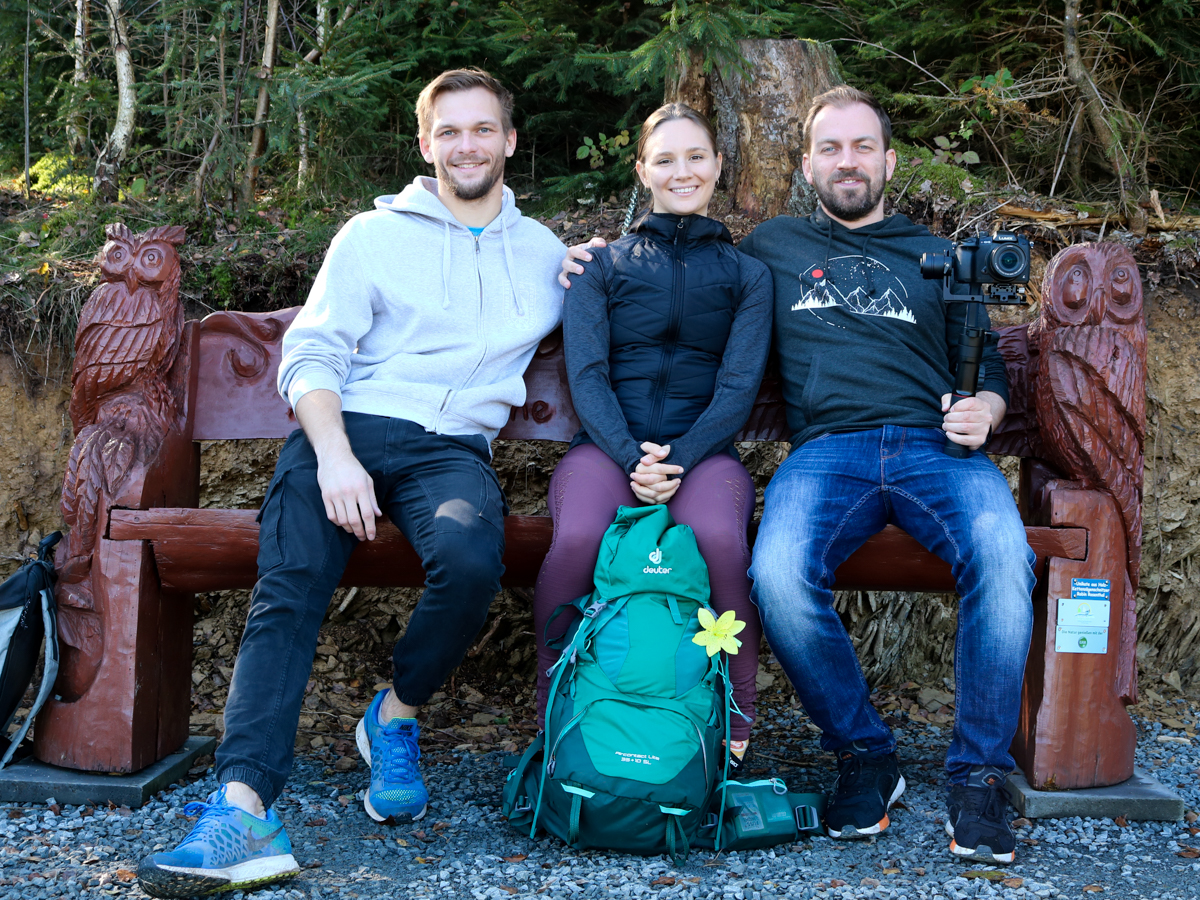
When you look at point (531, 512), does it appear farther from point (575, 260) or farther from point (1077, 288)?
A: point (1077, 288)

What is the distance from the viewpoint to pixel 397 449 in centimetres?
285

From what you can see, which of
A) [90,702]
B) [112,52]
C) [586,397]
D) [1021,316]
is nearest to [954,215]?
[1021,316]

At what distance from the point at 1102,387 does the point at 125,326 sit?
3.05 m

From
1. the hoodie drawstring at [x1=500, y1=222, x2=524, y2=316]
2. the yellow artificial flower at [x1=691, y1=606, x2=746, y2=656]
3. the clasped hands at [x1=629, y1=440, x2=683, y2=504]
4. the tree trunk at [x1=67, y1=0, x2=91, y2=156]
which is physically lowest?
the yellow artificial flower at [x1=691, y1=606, x2=746, y2=656]

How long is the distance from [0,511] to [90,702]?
1990 mm

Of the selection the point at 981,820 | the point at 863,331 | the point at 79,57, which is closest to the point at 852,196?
the point at 863,331

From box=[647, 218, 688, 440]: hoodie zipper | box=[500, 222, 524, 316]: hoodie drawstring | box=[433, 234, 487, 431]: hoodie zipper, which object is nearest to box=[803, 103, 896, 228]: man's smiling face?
box=[647, 218, 688, 440]: hoodie zipper

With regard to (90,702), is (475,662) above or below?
below

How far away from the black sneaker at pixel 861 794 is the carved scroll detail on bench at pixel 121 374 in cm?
225

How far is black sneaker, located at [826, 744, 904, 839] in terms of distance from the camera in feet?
8.59

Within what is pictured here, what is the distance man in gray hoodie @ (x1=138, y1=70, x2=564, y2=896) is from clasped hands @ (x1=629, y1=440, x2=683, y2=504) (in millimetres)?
412

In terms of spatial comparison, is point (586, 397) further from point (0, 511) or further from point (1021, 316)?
point (0, 511)

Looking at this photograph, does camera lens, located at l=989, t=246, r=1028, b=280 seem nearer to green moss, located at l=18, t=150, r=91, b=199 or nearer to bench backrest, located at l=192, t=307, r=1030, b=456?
bench backrest, located at l=192, t=307, r=1030, b=456

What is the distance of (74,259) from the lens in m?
4.67
